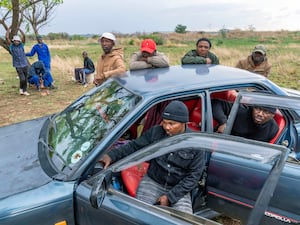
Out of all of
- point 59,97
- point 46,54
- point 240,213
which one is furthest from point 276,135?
point 46,54

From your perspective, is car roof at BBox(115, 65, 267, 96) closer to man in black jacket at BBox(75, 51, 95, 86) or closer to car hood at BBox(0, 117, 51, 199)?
car hood at BBox(0, 117, 51, 199)

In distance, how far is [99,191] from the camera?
1.88 metres

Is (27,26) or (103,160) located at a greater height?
(27,26)

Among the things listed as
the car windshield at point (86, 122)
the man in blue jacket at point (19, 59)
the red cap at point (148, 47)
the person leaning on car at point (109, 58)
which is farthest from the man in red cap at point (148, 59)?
the man in blue jacket at point (19, 59)

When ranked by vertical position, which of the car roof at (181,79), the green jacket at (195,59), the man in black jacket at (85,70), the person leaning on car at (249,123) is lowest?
the man in black jacket at (85,70)

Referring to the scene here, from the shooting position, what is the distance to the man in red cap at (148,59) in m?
3.51

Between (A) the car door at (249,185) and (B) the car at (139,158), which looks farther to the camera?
(A) the car door at (249,185)

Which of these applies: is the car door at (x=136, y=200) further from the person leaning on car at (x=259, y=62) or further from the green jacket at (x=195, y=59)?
the person leaning on car at (x=259, y=62)

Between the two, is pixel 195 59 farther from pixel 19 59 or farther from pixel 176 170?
pixel 19 59

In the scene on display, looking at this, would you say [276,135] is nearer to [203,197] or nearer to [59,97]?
[203,197]

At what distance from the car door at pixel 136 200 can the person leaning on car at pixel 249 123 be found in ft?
3.58

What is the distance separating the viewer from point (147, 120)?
2.95m

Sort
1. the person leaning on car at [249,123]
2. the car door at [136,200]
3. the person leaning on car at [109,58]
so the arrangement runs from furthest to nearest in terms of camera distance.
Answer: the person leaning on car at [109,58], the person leaning on car at [249,123], the car door at [136,200]

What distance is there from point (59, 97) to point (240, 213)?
736 cm
